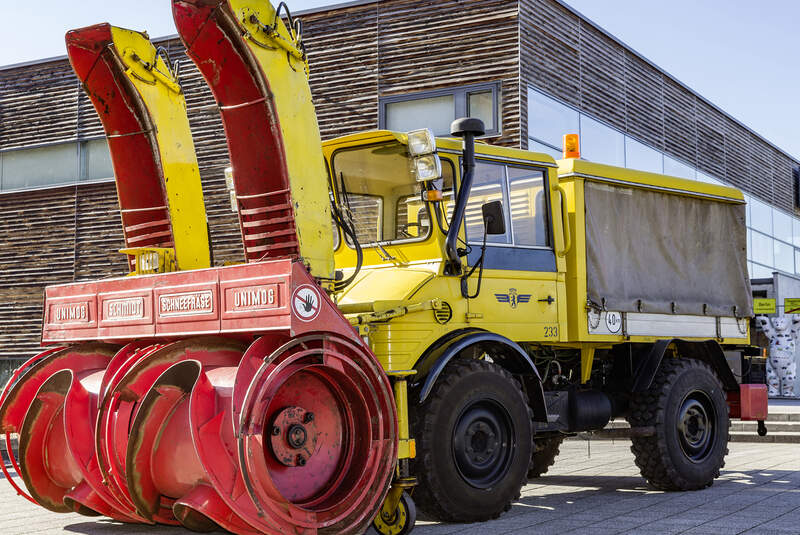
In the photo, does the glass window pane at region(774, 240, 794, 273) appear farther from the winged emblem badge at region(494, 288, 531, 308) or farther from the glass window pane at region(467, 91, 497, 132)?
the winged emblem badge at region(494, 288, 531, 308)

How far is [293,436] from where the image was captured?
6340mm

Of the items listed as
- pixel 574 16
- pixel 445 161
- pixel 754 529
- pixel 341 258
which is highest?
pixel 574 16

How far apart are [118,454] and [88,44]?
10.4 ft

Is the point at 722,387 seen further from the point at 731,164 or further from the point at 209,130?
the point at 731,164

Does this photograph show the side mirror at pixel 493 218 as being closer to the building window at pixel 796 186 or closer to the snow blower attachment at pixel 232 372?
the snow blower attachment at pixel 232 372

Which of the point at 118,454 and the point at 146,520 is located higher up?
the point at 118,454

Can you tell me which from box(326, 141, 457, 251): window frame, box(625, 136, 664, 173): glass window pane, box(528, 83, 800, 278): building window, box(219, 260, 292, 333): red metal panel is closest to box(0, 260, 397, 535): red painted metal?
box(219, 260, 292, 333): red metal panel

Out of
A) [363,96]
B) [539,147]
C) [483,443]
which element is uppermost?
[363,96]

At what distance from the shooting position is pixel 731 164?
91.0 ft

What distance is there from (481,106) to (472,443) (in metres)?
11.3

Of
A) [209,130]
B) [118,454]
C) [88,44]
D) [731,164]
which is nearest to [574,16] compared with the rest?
[209,130]

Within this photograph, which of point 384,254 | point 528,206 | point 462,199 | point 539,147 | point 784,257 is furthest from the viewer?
point 784,257

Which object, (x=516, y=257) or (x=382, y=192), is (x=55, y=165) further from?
(x=516, y=257)

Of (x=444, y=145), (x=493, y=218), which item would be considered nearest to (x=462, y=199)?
(x=493, y=218)
